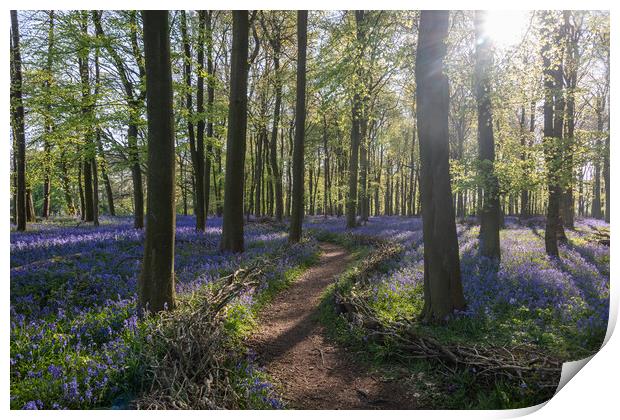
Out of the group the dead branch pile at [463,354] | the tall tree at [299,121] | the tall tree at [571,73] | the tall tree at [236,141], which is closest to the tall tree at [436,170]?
the dead branch pile at [463,354]

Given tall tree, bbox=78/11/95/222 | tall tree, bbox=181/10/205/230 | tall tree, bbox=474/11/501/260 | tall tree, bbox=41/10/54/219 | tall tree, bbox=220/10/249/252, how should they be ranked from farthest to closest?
tall tree, bbox=181/10/205/230
tall tree, bbox=220/10/249/252
tall tree, bbox=78/11/95/222
tall tree, bbox=41/10/54/219
tall tree, bbox=474/11/501/260

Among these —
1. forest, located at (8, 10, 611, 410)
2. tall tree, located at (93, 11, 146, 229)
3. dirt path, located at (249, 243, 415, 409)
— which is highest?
tall tree, located at (93, 11, 146, 229)

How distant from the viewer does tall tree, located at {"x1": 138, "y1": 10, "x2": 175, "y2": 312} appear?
4.56 metres

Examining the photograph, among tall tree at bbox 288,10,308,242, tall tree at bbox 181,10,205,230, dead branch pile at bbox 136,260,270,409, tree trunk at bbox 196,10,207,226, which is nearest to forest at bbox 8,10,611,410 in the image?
dead branch pile at bbox 136,260,270,409

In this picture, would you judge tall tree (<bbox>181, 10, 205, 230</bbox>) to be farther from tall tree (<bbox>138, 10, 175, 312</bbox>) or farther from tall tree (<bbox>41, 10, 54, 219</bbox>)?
tall tree (<bbox>138, 10, 175, 312</bbox>)

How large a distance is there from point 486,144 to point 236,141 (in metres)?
6.10

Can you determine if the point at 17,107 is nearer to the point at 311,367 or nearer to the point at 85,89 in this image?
the point at 85,89

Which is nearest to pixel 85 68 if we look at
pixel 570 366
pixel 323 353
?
pixel 323 353

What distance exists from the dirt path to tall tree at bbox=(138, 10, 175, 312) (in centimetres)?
148

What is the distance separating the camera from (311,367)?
446 cm

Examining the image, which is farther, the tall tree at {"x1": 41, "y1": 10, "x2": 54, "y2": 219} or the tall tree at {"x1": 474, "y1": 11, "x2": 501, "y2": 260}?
the tall tree at {"x1": 41, "y1": 10, "x2": 54, "y2": 219}

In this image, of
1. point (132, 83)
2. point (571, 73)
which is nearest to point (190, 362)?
point (132, 83)

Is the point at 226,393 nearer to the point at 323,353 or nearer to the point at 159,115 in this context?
the point at 323,353
